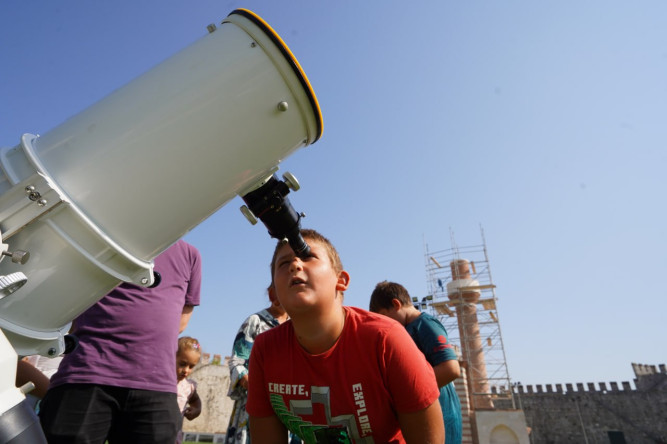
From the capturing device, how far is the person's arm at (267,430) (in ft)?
5.49

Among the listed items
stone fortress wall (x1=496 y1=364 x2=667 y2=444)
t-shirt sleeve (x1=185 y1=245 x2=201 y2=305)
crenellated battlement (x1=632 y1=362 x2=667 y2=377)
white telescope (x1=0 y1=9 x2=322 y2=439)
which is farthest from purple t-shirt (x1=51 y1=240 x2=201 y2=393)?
crenellated battlement (x1=632 y1=362 x2=667 y2=377)

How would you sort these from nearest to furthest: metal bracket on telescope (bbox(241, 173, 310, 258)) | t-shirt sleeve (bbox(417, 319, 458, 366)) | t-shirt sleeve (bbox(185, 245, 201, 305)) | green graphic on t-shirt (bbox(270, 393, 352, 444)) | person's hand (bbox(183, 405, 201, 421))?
metal bracket on telescope (bbox(241, 173, 310, 258)) → green graphic on t-shirt (bbox(270, 393, 352, 444)) → t-shirt sleeve (bbox(417, 319, 458, 366)) → t-shirt sleeve (bbox(185, 245, 201, 305)) → person's hand (bbox(183, 405, 201, 421))

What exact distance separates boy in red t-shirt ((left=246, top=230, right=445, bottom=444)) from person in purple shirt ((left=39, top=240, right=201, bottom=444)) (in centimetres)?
56

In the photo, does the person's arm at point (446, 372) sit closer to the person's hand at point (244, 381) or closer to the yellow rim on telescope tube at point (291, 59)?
the person's hand at point (244, 381)

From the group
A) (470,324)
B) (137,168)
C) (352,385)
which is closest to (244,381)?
(352,385)

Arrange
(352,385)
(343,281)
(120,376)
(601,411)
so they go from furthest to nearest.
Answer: (601,411) → (343,281) → (120,376) → (352,385)

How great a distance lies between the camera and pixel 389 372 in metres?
1.50

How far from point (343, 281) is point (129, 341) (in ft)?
3.51

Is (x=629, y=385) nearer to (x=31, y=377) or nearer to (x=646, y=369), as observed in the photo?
(x=646, y=369)

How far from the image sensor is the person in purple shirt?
172 cm

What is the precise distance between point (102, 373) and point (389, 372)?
1.28 meters

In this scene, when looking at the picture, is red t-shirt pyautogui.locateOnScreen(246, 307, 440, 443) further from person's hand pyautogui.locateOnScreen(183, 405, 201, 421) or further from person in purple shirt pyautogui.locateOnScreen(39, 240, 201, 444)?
person's hand pyautogui.locateOnScreen(183, 405, 201, 421)

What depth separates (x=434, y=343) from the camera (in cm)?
256

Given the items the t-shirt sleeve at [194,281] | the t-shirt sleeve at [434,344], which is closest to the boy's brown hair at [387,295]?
the t-shirt sleeve at [434,344]
